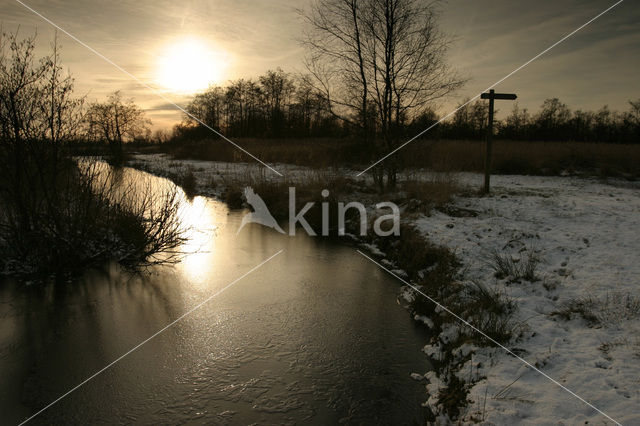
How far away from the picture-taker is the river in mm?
3707

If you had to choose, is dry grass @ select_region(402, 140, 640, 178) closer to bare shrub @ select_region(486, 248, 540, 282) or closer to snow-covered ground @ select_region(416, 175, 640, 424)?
snow-covered ground @ select_region(416, 175, 640, 424)

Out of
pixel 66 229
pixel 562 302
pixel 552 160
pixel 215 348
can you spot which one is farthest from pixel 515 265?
pixel 552 160

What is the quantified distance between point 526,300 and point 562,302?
0.40 metres

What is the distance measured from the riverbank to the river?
0.50 m

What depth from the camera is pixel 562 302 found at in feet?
15.8

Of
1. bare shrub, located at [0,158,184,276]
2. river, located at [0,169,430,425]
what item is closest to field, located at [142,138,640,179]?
river, located at [0,169,430,425]

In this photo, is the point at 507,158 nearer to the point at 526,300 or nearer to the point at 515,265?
the point at 515,265

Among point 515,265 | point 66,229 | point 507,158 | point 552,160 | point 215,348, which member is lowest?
point 215,348

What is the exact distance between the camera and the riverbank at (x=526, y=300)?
3.36 m

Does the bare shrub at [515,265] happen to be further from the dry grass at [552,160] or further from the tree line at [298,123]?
the tree line at [298,123]

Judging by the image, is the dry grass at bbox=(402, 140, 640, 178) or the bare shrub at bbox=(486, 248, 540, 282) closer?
the bare shrub at bbox=(486, 248, 540, 282)

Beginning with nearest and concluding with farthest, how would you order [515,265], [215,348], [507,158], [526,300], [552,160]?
1. [215,348]
2. [526,300]
3. [515,265]
4. [552,160]
5. [507,158]

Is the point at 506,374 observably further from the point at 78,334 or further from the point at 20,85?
the point at 20,85

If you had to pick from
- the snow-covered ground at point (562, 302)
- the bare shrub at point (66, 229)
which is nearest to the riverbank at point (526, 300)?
the snow-covered ground at point (562, 302)
